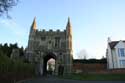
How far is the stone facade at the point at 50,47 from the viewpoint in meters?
40.3

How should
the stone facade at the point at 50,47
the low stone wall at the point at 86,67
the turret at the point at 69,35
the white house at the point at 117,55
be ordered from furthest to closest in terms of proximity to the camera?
the turret at the point at 69,35 < the stone facade at the point at 50,47 < the low stone wall at the point at 86,67 < the white house at the point at 117,55

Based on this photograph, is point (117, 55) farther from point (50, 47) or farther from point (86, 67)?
point (50, 47)

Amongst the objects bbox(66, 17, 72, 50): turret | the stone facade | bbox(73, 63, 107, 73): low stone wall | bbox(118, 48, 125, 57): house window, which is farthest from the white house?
bbox(66, 17, 72, 50): turret

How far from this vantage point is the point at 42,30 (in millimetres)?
43688

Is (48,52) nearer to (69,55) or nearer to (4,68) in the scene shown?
(69,55)

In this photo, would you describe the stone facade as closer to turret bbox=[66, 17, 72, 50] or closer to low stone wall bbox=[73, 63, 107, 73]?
turret bbox=[66, 17, 72, 50]

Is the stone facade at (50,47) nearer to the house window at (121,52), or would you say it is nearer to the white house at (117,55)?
the white house at (117,55)

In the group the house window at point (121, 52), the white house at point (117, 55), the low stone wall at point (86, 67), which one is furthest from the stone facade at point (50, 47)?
the house window at point (121, 52)

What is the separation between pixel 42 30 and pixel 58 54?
8.32 m

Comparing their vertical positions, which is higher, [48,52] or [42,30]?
[42,30]

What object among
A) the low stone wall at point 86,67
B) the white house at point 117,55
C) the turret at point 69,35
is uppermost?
the turret at point 69,35

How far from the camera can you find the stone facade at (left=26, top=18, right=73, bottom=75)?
40344 mm

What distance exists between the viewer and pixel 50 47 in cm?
4188

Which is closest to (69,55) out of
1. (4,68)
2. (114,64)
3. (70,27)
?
(70,27)
